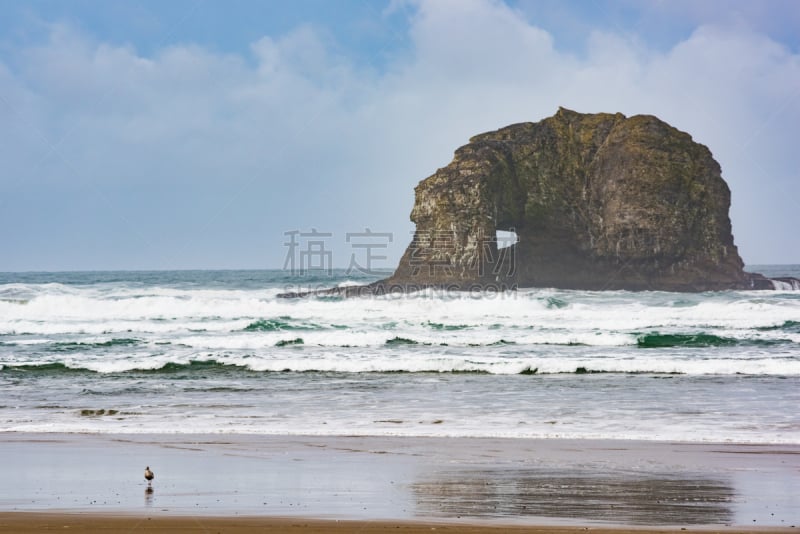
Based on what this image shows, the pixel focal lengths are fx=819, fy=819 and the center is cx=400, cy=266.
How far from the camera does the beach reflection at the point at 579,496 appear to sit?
705 centimetres

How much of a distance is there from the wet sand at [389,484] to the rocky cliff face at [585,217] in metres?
36.1

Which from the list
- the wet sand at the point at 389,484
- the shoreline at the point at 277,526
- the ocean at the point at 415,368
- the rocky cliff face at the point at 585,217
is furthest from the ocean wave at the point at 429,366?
the rocky cliff face at the point at 585,217

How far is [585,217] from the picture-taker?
50.9 metres

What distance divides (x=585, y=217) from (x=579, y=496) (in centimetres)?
4454

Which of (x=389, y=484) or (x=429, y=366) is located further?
(x=429, y=366)

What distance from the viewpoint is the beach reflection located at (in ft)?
23.1

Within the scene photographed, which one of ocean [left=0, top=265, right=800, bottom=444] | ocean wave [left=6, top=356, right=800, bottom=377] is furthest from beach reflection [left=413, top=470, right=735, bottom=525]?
ocean wave [left=6, top=356, right=800, bottom=377]

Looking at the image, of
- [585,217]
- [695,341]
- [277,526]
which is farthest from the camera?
[585,217]

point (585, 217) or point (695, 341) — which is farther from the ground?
point (585, 217)

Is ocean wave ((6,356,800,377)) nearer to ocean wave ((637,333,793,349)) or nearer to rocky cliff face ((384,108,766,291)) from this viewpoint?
ocean wave ((637,333,793,349))

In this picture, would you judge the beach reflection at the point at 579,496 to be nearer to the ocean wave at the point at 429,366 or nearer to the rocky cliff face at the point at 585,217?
the ocean wave at the point at 429,366

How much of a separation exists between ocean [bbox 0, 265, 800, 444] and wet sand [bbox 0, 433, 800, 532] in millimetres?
1177

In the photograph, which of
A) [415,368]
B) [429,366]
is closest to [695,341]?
[429,366]

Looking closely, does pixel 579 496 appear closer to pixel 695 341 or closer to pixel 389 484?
pixel 389 484
